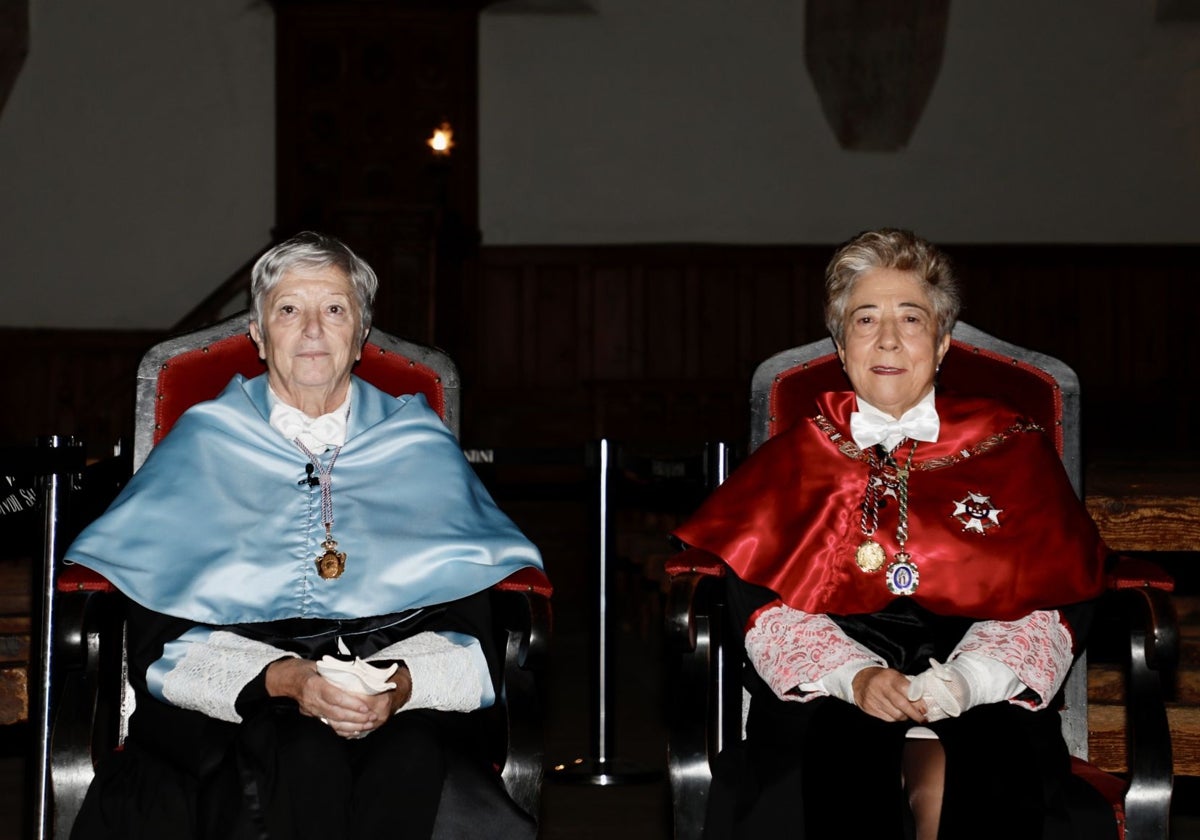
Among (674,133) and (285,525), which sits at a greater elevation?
(674,133)

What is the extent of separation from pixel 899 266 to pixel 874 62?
8.92 meters

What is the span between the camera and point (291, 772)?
2.35 m

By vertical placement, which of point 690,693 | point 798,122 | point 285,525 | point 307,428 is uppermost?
point 798,122

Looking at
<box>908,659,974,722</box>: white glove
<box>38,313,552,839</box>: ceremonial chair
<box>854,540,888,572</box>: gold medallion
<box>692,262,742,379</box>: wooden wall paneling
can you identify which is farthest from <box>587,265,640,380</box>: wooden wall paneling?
<box>908,659,974,722</box>: white glove

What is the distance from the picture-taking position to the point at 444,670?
2.62m

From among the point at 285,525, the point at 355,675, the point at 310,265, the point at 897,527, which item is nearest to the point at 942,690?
the point at 897,527

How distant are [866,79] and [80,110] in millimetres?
5982

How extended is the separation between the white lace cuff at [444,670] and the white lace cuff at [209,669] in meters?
0.22

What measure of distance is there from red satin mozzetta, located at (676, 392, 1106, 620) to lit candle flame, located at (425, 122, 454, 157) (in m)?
8.33

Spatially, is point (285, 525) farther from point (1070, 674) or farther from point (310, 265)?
point (1070, 674)

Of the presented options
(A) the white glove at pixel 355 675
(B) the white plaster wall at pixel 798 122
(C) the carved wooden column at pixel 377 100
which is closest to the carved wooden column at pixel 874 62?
(B) the white plaster wall at pixel 798 122

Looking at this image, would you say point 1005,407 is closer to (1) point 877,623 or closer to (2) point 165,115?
(1) point 877,623

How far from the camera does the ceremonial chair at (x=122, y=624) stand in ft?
8.16

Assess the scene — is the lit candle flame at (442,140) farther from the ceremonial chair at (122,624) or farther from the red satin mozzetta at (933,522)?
the red satin mozzetta at (933,522)
